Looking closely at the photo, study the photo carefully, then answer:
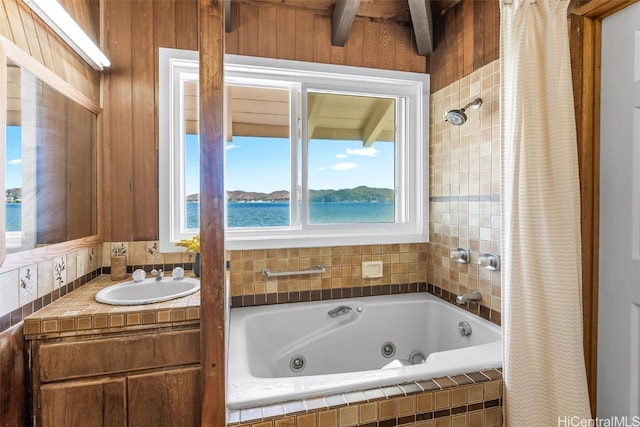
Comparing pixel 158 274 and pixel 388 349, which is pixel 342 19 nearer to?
pixel 158 274

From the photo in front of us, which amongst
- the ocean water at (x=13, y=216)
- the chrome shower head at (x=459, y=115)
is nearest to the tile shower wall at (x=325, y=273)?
the chrome shower head at (x=459, y=115)

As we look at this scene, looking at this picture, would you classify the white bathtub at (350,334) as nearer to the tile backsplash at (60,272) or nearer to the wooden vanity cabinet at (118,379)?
the wooden vanity cabinet at (118,379)

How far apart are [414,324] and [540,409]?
0.96 metres

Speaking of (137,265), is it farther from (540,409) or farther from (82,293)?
(540,409)

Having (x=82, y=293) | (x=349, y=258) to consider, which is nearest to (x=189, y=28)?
(x=82, y=293)

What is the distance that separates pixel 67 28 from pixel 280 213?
1427 mm

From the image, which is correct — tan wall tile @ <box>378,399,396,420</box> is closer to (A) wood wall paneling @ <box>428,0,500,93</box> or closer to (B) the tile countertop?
(B) the tile countertop

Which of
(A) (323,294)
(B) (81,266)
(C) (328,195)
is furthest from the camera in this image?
(C) (328,195)

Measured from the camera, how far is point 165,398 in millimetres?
1345

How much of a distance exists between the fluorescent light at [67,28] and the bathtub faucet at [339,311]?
1944 mm

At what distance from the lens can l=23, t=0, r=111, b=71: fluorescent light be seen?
4.43 feet

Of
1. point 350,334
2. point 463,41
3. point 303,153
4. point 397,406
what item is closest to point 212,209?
point 397,406

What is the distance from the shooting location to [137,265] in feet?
6.52

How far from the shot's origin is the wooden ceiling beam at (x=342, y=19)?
197cm
